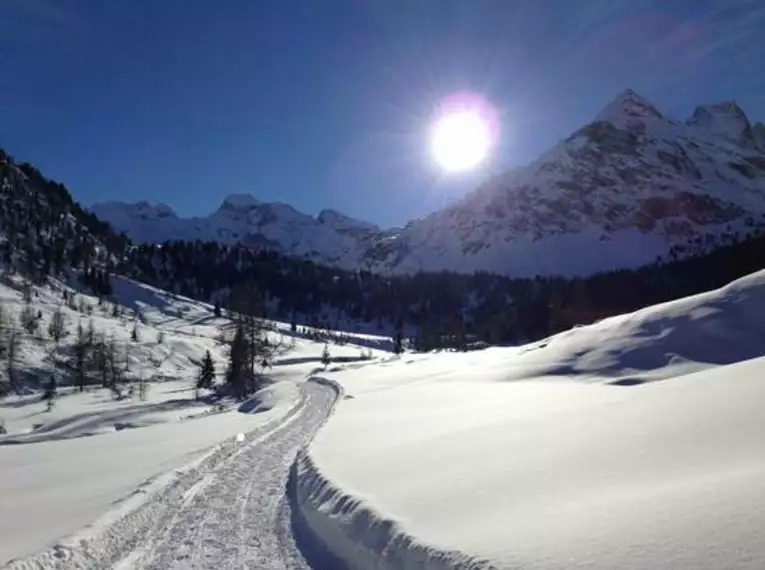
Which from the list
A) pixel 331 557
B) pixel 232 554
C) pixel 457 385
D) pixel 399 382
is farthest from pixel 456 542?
pixel 399 382

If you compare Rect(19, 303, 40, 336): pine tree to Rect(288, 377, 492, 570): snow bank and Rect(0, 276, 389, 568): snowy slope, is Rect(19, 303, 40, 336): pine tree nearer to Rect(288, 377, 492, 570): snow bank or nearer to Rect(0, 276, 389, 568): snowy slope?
Rect(0, 276, 389, 568): snowy slope

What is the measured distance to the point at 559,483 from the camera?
10.2 m

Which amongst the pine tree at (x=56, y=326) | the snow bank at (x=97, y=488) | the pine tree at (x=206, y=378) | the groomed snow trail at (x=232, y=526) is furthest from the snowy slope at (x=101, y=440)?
the pine tree at (x=206, y=378)

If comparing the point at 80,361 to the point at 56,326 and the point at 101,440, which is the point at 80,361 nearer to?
the point at 56,326

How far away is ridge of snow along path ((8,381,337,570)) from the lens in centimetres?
1056

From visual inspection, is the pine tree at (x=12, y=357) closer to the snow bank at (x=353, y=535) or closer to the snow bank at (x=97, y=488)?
the snow bank at (x=97, y=488)

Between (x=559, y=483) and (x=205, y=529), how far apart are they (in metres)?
7.44

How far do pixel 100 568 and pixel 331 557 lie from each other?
4114 millimetres

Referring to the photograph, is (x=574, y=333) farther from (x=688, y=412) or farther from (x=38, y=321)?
(x=38, y=321)

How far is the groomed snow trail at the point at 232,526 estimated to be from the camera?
10.6m

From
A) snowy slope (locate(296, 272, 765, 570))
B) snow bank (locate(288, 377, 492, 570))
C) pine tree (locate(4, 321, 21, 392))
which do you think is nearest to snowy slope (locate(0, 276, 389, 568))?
pine tree (locate(4, 321, 21, 392))

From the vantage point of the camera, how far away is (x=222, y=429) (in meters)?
31.3

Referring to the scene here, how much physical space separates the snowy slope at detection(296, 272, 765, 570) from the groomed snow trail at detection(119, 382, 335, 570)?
860mm

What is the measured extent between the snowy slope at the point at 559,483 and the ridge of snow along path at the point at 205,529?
948 mm
